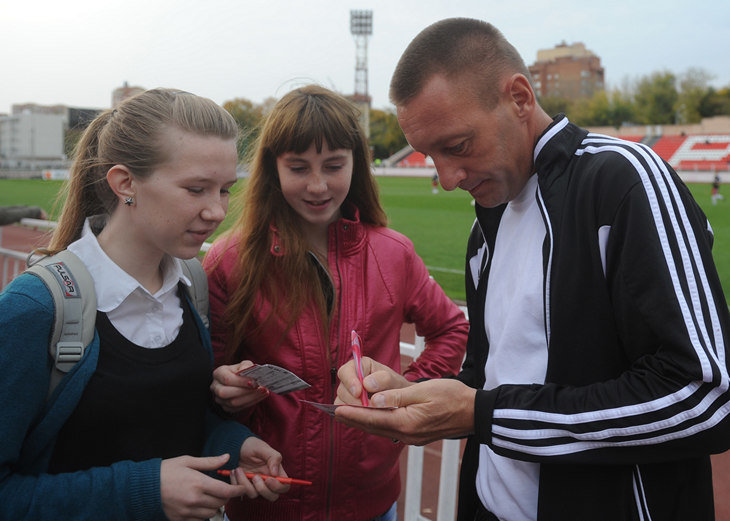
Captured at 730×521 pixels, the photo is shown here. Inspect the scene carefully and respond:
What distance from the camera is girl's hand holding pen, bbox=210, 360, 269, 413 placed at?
191 cm

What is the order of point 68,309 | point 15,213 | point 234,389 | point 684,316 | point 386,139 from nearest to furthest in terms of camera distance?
point 684,316 → point 68,309 → point 234,389 → point 15,213 → point 386,139

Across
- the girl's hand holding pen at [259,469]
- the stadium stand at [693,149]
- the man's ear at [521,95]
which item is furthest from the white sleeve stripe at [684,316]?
the stadium stand at [693,149]

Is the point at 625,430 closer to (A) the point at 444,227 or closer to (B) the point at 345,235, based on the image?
(B) the point at 345,235

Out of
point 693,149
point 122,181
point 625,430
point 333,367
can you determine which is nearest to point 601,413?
point 625,430

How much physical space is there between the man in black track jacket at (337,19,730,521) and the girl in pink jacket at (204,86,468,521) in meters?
0.38

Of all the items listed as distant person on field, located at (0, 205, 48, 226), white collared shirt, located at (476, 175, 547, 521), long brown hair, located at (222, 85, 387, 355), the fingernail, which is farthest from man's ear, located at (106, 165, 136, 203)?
distant person on field, located at (0, 205, 48, 226)

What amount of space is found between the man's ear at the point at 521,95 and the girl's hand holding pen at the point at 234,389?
1.12 meters

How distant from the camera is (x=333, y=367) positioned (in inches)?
85.0

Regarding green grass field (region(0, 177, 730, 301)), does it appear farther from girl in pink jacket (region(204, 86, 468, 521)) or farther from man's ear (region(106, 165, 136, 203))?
man's ear (region(106, 165, 136, 203))

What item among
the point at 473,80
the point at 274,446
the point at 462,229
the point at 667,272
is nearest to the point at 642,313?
the point at 667,272

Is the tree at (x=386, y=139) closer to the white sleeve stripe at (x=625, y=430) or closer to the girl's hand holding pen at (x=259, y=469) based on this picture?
the girl's hand holding pen at (x=259, y=469)

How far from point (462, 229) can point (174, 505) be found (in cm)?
1721

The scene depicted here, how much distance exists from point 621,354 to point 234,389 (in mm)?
1134

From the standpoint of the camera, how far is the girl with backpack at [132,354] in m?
1.52
